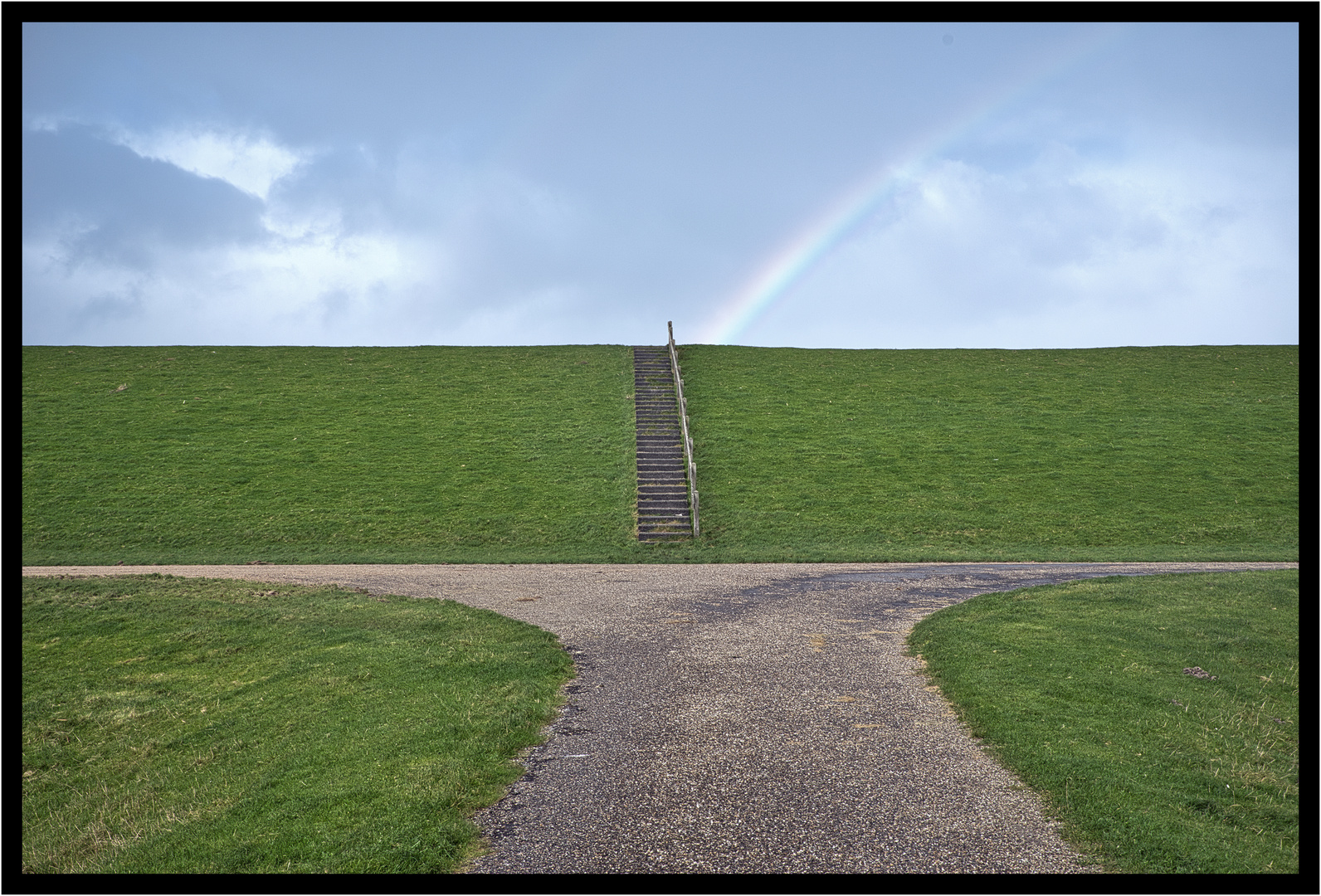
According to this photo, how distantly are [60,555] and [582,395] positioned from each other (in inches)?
1024

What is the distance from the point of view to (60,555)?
83.5 feet

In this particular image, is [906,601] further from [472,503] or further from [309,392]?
[309,392]

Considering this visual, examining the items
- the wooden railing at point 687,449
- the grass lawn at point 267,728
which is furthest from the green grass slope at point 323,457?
the grass lawn at point 267,728

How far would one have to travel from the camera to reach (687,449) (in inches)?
1409

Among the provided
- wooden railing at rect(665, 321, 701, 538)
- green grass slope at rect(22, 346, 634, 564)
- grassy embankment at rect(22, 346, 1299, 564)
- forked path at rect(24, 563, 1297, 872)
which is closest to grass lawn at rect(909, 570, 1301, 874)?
forked path at rect(24, 563, 1297, 872)

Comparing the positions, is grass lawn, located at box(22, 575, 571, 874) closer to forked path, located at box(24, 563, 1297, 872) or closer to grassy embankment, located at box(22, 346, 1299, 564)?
forked path, located at box(24, 563, 1297, 872)

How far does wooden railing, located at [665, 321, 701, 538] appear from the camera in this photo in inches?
1163

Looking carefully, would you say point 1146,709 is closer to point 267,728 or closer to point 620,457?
A: point 267,728

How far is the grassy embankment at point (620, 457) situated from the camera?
90.5 feet

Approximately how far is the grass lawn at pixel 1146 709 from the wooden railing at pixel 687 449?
529 inches

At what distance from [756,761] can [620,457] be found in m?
28.2

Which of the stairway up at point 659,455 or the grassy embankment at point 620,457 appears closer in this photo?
the grassy embankment at point 620,457

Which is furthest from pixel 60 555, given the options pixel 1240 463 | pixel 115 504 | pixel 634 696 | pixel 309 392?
pixel 1240 463

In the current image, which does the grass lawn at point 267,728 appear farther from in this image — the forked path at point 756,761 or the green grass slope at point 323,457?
the green grass slope at point 323,457
